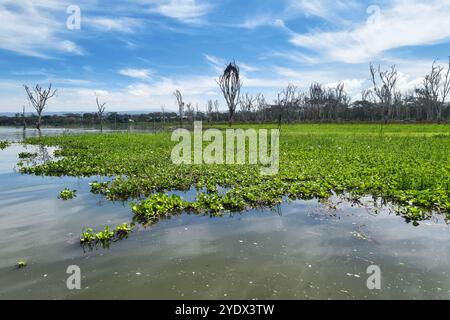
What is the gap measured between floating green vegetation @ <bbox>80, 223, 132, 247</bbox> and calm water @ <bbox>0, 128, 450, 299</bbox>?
19 cm

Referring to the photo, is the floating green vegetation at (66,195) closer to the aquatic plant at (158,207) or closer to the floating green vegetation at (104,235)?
the aquatic plant at (158,207)

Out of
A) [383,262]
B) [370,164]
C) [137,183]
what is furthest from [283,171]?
[383,262]

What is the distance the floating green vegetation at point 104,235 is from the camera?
22.3ft

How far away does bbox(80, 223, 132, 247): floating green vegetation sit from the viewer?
22.3 feet

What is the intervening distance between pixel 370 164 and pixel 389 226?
692 centimetres

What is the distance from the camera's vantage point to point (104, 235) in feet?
22.8

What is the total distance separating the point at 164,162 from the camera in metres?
15.9

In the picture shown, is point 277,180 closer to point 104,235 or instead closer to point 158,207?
point 158,207

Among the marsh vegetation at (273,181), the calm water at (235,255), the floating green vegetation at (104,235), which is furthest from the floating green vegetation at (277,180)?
the floating green vegetation at (104,235)

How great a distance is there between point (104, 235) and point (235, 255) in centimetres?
271

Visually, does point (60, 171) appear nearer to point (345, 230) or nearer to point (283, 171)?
point (283, 171)

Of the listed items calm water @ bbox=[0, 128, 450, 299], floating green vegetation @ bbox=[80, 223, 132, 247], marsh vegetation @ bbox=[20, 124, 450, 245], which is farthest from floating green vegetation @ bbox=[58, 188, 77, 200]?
floating green vegetation @ bbox=[80, 223, 132, 247]

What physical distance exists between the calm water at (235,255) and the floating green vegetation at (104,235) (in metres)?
0.19

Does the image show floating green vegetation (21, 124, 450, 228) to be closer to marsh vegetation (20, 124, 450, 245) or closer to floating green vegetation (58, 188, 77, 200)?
marsh vegetation (20, 124, 450, 245)
